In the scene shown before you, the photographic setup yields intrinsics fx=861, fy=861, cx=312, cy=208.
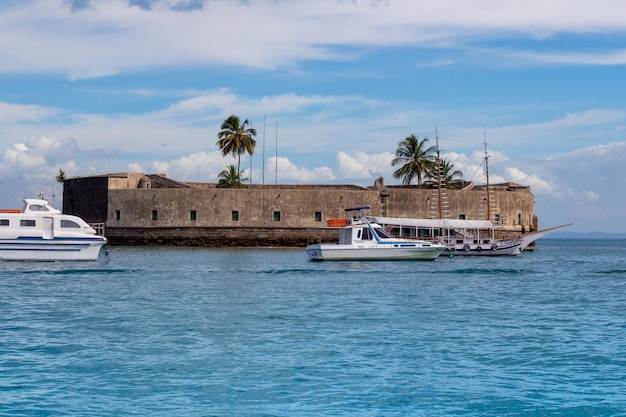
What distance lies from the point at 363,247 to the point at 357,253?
36cm

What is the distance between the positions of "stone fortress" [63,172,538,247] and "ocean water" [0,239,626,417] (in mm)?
25884

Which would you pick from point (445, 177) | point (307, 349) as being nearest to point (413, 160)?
point (445, 177)

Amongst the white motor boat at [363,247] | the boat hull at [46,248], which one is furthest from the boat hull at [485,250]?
the boat hull at [46,248]

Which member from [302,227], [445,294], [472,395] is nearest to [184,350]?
[472,395]

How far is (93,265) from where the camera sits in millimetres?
30406

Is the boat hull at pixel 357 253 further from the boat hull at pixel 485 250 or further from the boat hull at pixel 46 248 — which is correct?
the boat hull at pixel 46 248

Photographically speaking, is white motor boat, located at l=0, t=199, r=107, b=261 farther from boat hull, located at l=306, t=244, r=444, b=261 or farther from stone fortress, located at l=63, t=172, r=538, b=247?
stone fortress, located at l=63, t=172, r=538, b=247

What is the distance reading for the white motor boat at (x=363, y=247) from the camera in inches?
1379

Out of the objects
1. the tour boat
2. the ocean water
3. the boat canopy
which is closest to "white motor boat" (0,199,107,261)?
the ocean water

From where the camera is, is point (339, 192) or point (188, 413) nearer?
point (188, 413)

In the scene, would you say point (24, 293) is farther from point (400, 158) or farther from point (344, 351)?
point (400, 158)

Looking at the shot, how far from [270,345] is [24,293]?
9711 mm

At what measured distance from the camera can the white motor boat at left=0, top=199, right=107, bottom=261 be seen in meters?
30.2

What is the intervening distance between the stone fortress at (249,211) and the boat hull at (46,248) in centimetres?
1940
